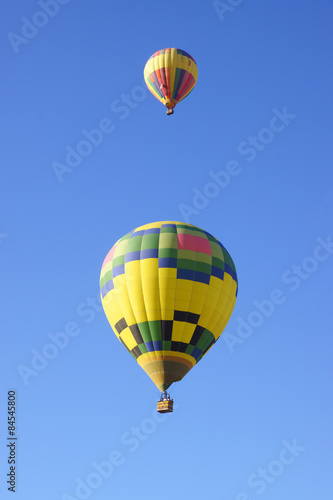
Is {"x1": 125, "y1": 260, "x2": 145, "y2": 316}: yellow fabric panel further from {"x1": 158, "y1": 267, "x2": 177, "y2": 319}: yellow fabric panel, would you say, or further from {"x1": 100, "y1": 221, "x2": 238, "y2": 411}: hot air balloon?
{"x1": 158, "y1": 267, "x2": 177, "y2": 319}: yellow fabric panel

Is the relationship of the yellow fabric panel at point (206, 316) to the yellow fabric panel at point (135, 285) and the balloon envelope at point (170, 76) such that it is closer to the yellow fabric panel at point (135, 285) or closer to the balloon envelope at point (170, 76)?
the yellow fabric panel at point (135, 285)

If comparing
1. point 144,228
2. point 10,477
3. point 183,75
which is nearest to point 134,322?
point 144,228

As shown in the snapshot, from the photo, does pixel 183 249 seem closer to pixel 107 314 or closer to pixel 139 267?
pixel 139 267

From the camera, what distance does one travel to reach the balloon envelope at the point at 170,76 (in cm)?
4372

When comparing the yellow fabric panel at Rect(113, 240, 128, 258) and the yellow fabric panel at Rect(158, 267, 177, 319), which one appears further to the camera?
the yellow fabric panel at Rect(113, 240, 128, 258)

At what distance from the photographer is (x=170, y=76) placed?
43.7 m

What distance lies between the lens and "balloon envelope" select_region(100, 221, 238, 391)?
3266 cm

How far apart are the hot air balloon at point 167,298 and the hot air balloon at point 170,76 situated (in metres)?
11.7

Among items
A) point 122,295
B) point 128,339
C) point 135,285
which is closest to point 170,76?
point 135,285

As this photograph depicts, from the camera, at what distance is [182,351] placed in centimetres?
3278

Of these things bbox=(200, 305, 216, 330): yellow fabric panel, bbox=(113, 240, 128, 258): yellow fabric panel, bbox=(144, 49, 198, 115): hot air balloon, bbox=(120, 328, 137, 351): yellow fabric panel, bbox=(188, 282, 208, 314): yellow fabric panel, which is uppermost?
bbox=(144, 49, 198, 115): hot air balloon

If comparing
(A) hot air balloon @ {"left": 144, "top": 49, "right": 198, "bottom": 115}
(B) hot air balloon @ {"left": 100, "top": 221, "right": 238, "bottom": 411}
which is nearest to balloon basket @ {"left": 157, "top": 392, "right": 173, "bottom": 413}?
(B) hot air balloon @ {"left": 100, "top": 221, "right": 238, "bottom": 411}

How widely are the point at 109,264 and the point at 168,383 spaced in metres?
5.28

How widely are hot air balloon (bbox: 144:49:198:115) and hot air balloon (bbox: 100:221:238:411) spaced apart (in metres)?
11.7
